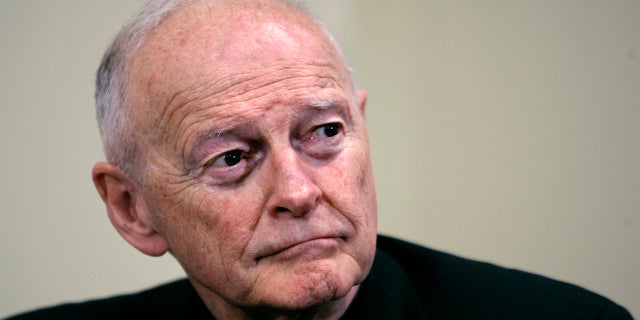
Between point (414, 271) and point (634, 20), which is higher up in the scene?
point (634, 20)

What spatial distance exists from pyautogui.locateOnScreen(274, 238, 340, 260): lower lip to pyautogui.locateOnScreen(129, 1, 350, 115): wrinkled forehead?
0.38 m

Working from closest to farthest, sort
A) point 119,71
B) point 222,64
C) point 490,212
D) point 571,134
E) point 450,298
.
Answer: point 222,64, point 119,71, point 450,298, point 571,134, point 490,212

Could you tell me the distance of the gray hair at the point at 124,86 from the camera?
1.68 m

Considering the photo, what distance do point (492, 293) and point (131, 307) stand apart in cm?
109

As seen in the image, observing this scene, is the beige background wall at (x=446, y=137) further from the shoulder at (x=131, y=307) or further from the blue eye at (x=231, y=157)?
the blue eye at (x=231, y=157)

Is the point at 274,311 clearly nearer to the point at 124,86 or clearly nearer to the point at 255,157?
the point at 255,157

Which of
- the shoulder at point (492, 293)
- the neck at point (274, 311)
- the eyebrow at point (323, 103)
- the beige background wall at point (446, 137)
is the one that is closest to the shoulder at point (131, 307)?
the neck at point (274, 311)

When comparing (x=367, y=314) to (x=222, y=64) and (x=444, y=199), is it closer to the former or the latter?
(x=222, y=64)

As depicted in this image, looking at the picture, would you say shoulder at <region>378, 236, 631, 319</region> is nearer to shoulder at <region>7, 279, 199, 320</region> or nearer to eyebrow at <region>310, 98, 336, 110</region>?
eyebrow at <region>310, 98, 336, 110</region>

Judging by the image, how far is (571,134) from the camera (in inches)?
100

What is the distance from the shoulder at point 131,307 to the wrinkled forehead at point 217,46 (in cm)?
79

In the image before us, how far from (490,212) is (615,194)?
1.53ft

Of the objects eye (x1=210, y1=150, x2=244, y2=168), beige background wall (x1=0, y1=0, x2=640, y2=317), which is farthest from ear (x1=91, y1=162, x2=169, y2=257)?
beige background wall (x1=0, y1=0, x2=640, y2=317)

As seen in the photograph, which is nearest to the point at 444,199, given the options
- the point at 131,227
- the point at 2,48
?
the point at 131,227
